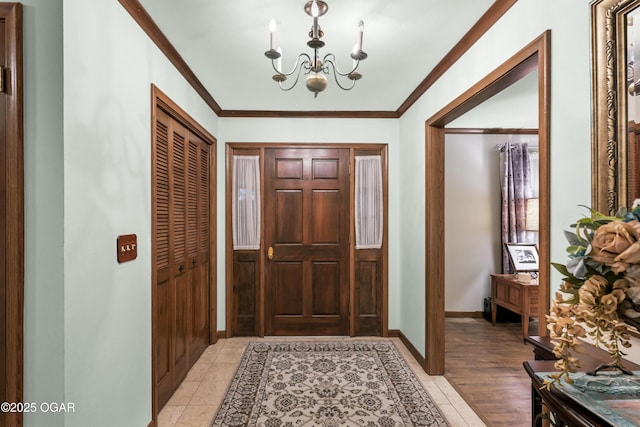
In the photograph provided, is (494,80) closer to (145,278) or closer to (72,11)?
(72,11)

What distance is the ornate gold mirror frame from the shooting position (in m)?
1.20

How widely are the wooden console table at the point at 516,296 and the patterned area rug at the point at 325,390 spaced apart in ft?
5.08

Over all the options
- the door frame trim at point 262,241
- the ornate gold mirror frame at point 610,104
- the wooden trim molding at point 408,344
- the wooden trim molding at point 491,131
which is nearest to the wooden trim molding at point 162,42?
the door frame trim at point 262,241

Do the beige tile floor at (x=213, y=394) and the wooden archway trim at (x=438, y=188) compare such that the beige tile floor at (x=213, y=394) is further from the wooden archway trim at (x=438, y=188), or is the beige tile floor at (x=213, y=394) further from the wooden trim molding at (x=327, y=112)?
the wooden trim molding at (x=327, y=112)

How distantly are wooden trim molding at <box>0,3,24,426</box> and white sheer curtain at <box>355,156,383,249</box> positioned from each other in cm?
309

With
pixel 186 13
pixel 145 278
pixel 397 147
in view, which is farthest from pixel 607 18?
pixel 397 147

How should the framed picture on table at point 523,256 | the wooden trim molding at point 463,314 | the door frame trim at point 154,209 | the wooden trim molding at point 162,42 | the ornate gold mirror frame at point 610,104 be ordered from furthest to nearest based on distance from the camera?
the wooden trim molding at point 463,314, the framed picture on table at point 523,256, the door frame trim at point 154,209, the wooden trim molding at point 162,42, the ornate gold mirror frame at point 610,104

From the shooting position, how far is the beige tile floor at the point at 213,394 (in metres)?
2.41

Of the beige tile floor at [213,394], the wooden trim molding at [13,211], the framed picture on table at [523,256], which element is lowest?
the beige tile floor at [213,394]

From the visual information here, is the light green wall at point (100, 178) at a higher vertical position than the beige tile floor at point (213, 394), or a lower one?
higher

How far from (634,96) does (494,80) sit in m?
0.99

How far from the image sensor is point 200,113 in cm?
330

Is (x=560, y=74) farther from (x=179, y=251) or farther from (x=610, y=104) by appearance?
(x=179, y=251)

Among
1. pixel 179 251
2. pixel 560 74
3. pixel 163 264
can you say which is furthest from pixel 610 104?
pixel 179 251
